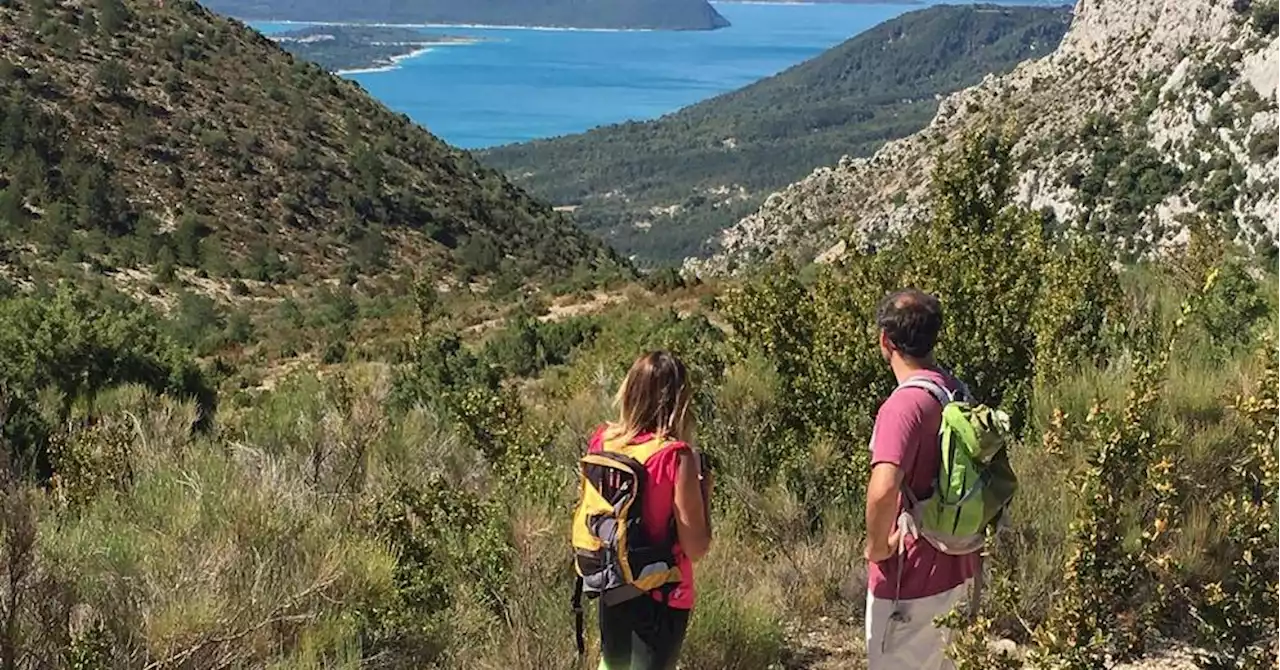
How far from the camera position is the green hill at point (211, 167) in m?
29.7

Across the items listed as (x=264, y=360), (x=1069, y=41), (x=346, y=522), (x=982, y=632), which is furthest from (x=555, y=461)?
(x=1069, y=41)

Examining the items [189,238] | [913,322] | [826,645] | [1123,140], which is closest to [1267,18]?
[1123,140]

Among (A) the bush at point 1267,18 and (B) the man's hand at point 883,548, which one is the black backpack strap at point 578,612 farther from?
(A) the bush at point 1267,18

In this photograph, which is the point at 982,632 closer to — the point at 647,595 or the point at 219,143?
the point at 647,595

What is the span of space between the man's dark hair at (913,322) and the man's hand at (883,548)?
56cm

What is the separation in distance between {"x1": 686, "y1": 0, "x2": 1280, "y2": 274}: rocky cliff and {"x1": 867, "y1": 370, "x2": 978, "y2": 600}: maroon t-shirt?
2774cm

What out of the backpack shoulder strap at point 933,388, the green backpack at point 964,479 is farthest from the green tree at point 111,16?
the green backpack at point 964,479

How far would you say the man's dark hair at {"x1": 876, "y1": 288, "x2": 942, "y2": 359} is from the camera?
11.1 feet

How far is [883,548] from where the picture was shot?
10.9 ft

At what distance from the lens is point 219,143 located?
35.1m

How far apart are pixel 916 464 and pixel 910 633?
60 cm

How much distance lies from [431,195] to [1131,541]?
122 ft

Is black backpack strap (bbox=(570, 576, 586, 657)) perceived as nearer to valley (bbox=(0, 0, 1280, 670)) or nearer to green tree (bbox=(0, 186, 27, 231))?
valley (bbox=(0, 0, 1280, 670))

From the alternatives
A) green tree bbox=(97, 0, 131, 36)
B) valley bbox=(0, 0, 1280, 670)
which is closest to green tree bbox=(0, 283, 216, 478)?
valley bbox=(0, 0, 1280, 670)
